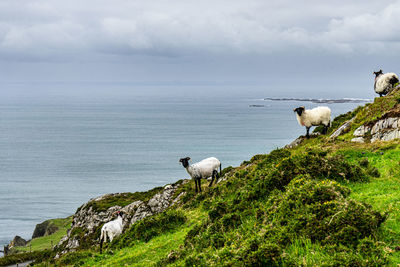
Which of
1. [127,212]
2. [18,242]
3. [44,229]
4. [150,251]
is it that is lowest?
[44,229]

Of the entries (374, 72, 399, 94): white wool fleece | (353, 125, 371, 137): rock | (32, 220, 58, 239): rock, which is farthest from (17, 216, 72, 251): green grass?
(353, 125, 371, 137): rock

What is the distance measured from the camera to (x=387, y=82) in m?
31.4

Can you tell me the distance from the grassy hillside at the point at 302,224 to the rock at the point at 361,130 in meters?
6.18

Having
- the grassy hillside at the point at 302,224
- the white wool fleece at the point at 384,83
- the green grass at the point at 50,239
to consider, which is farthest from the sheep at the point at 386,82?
the green grass at the point at 50,239

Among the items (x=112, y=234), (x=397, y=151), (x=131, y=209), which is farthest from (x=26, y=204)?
(x=397, y=151)

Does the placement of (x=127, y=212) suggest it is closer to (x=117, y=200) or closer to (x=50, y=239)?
(x=117, y=200)

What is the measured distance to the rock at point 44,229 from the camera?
270 ft

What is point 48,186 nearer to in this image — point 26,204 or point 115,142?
point 26,204

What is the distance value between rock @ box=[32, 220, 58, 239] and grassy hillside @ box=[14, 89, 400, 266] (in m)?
72.7

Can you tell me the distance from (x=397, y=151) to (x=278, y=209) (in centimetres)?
943

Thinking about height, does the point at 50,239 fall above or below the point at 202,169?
below

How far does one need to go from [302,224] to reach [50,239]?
255 ft

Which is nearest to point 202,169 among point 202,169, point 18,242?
point 202,169

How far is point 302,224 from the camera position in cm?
800
